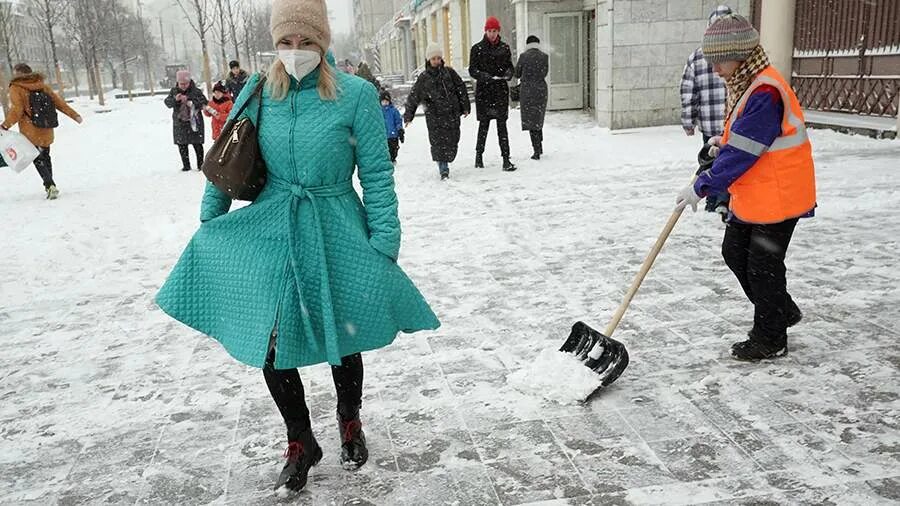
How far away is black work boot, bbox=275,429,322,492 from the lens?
266cm

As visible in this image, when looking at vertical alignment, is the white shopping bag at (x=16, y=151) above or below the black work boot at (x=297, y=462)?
above

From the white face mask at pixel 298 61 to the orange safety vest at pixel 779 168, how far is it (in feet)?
6.33

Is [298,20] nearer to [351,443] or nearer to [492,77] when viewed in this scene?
[351,443]

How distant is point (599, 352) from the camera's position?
11.2 ft

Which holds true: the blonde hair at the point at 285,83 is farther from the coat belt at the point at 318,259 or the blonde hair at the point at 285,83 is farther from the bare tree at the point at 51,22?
the bare tree at the point at 51,22

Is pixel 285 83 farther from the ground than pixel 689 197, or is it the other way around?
pixel 285 83

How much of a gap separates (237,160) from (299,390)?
35.1 inches

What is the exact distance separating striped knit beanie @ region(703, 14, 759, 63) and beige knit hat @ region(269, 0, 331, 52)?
73.0 inches

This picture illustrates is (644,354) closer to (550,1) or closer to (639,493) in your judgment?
(639,493)

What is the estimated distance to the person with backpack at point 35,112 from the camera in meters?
9.37

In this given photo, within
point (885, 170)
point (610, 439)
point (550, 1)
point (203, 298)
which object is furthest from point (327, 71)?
point (550, 1)

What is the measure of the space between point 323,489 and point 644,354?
188 centimetres

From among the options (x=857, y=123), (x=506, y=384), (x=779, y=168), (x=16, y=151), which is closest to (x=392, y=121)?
(x=16, y=151)

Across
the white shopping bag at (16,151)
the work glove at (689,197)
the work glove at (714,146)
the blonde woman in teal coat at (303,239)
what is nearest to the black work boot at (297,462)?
the blonde woman in teal coat at (303,239)
